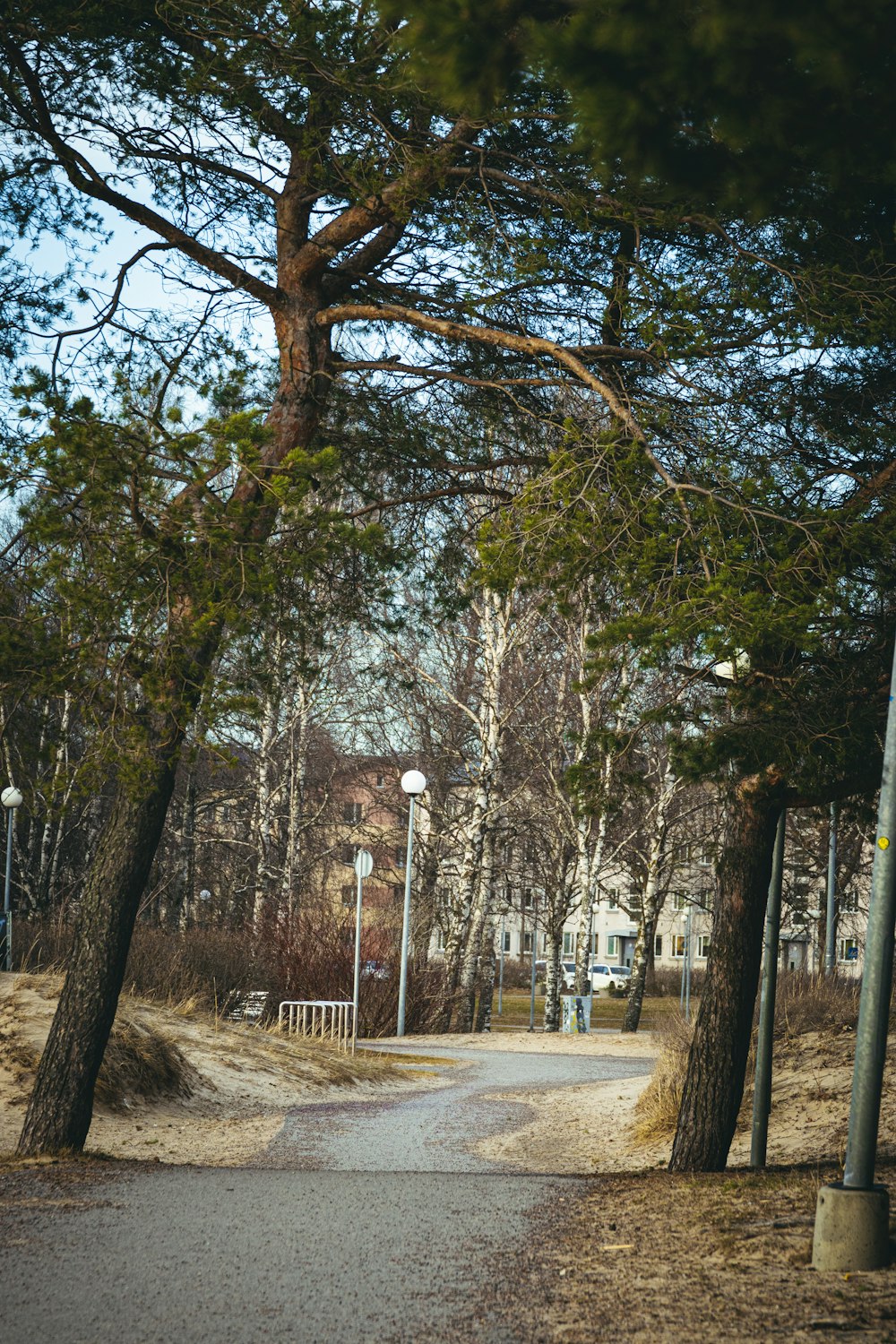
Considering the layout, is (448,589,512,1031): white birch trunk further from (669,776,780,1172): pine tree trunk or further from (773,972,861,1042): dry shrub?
(669,776,780,1172): pine tree trunk

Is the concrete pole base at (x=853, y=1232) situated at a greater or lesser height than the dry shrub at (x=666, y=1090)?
greater

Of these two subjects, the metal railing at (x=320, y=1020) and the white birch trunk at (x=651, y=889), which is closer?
the metal railing at (x=320, y=1020)

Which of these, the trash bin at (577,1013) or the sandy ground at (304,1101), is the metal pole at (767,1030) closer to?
the sandy ground at (304,1101)

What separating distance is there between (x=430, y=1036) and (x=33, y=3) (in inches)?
672

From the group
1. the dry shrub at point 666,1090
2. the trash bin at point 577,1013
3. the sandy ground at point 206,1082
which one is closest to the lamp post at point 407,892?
the sandy ground at point 206,1082

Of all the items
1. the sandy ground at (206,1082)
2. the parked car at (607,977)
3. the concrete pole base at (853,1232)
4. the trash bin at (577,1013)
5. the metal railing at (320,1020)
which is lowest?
the parked car at (607,977)

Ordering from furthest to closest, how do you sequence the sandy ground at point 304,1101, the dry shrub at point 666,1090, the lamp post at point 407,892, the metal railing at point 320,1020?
1. the lamp post at point 407,892
2. the metal railing at point 320,1020
3. the dry shrub at point 666,1090
4. the sandy ground at point 304,1101

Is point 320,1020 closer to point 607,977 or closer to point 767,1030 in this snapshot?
point 767,1030

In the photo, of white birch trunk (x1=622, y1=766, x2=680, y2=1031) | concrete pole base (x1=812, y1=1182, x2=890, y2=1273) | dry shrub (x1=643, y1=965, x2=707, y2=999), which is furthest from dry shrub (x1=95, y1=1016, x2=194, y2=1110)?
dry shrub (x1=643, y1=965, x2=707, y2=999)

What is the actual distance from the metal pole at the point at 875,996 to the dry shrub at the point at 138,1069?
8.12 metres

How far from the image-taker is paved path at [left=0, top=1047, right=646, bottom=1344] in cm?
467

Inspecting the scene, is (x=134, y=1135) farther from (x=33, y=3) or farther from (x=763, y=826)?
(x=33, y=3)

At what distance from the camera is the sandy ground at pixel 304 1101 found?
10.4 metres

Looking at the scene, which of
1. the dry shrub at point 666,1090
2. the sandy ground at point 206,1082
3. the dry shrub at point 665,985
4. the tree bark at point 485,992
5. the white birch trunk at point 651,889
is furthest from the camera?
the dry shrub at point 665,985
